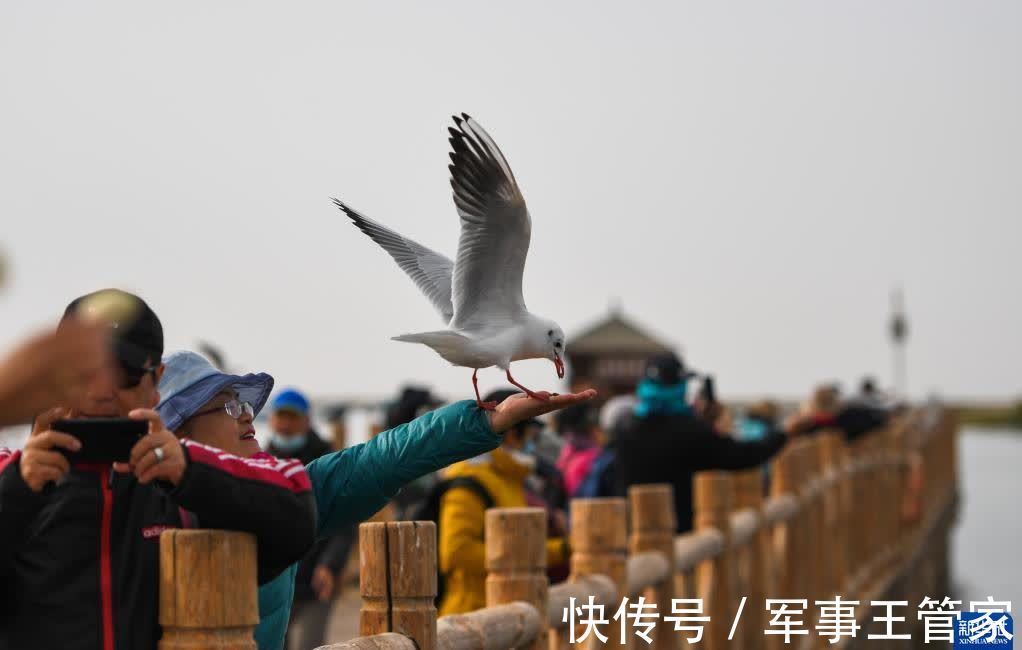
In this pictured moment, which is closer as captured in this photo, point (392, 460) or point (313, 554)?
point (392, 460)

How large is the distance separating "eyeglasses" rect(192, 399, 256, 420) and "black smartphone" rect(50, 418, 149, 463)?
76cm

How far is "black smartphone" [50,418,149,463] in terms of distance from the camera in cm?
279

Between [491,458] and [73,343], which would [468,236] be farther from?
[73,343]

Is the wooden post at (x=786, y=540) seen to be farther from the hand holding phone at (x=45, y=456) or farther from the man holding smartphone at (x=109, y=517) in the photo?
the hand holding phone at (x=45, y=456)

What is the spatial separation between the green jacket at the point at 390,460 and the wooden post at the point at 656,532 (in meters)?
3.15

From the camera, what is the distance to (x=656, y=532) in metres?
7.05

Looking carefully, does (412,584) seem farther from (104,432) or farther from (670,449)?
(670,449)

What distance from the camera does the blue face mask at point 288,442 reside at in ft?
27.5

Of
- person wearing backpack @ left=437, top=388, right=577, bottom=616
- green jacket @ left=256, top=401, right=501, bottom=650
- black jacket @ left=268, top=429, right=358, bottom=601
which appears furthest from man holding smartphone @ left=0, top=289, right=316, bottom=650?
black jacket @ left=268, top=429, right=358, bottom=601

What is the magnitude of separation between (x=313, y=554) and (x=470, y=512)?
2.64m

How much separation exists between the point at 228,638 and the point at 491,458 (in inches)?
134

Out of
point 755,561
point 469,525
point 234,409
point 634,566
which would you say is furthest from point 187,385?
point 755,561

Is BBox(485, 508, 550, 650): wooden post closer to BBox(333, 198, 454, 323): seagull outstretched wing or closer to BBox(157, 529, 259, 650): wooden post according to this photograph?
BBox(333, 198, 454, 323): seagull outstretched wing

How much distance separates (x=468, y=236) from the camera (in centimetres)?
484
